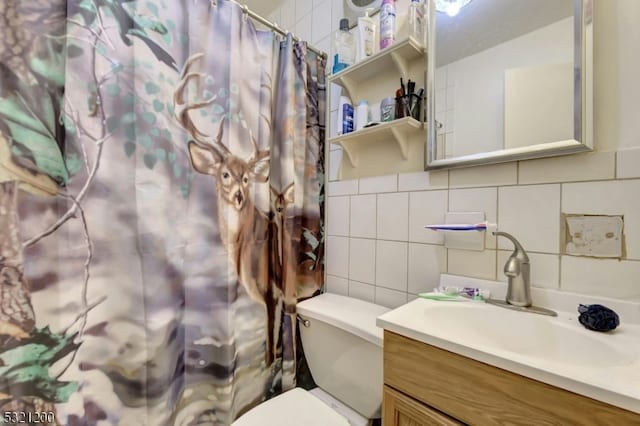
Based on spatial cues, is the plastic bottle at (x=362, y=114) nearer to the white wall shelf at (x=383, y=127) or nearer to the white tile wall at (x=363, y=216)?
the white wall shelf at (x=383, y=127)

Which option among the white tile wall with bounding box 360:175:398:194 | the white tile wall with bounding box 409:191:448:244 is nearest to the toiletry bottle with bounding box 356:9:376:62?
the white tile wall with bounding box 360:175:398:194

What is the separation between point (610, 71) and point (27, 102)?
1.51 m

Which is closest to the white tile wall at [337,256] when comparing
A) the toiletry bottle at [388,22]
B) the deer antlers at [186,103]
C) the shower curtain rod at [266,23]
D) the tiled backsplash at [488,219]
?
the tiled backsplash at [488,219]

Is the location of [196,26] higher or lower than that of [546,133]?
higher

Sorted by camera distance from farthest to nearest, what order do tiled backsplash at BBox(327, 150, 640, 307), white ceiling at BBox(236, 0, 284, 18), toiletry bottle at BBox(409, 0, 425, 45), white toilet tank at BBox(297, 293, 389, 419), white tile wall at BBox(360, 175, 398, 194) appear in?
white ceiling at BBox(236, 0, 284, 18) < white tile wall at BBox(360, 175, 398, 194) < toiletry bottle at BBox(409, 0, 425, 45) < white toilet tank at BBox(297, 293, 389, 419) < tiled backsplash at BBox(327, 150, 640, 307)

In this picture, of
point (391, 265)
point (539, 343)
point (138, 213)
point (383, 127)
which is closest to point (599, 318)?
point (539, 343)

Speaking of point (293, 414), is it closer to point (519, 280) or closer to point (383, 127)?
point (519, 280)

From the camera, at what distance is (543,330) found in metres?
0.65

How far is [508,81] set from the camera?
81 cm

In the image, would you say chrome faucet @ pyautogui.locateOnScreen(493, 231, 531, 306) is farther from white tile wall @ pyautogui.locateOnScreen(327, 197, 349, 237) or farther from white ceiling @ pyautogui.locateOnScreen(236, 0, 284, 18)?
white ceiling @ pyautogui.locateOnScreen(236, 0, 284, 18)

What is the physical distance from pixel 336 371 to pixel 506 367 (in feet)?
2.19

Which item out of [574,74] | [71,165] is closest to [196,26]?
[71,165]

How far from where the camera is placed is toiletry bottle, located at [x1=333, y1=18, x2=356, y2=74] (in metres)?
1.18

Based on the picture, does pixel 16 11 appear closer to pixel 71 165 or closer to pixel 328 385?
pixel 71 165
